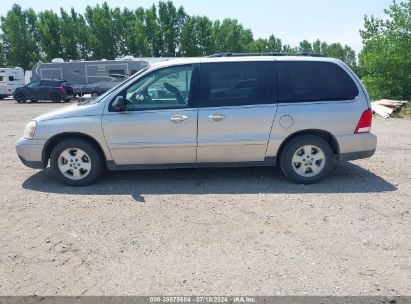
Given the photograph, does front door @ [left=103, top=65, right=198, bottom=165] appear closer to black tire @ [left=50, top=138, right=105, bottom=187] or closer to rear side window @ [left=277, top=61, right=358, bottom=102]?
black tire @ [left=50, top=138, right=105, bottom=187]

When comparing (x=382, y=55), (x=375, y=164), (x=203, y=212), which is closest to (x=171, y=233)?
(x=203, y=212)

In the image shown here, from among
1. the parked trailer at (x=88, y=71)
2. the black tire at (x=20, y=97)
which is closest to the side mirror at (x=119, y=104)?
the parked trailer at (x=88, y=71)

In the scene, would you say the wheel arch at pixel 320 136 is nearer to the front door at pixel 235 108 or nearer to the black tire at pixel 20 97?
the front door at pixel 235 108

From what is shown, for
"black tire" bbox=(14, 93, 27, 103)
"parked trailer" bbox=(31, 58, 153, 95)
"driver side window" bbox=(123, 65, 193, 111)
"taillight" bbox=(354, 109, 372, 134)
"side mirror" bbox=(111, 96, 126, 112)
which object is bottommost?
"black tire" bbox=(14, 93, 27, 103)

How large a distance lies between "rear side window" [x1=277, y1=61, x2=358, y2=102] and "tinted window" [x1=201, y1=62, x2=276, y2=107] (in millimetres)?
191

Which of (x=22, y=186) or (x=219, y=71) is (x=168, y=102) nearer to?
(x=219, y=71)

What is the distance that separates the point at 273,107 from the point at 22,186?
12.8 ft

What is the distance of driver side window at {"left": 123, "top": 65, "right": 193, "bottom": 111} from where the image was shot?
18.2 ft

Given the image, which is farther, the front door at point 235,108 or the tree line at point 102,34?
the tree line at point 102,34

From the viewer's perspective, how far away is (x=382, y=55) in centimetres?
1855

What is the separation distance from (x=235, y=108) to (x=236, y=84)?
0.36 m

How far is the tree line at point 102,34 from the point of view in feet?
161

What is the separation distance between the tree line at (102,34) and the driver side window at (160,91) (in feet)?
155

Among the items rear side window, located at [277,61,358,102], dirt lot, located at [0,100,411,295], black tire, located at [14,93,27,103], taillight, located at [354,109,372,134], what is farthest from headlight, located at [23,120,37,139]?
black tire, located at [14,93,27,103]
